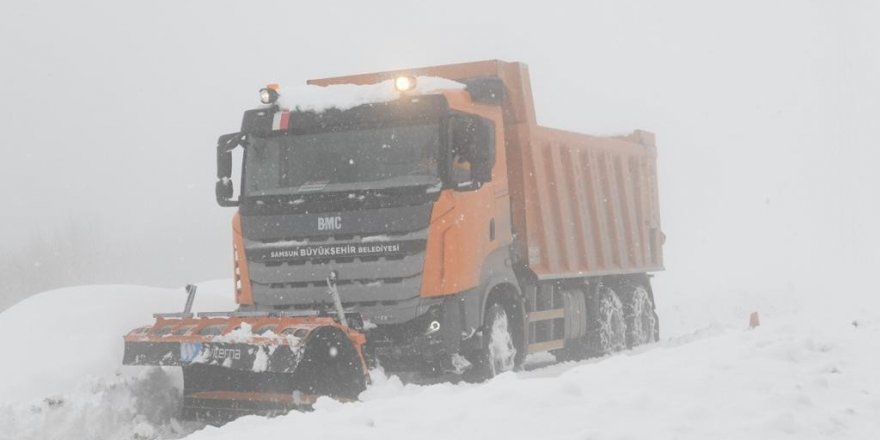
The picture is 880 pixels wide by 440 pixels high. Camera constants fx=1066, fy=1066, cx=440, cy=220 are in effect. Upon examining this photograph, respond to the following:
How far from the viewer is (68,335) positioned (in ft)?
30.3

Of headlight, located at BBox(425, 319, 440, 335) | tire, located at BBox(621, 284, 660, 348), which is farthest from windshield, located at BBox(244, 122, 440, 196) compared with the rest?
tire, located at BBox(621, 284, 660, 348)

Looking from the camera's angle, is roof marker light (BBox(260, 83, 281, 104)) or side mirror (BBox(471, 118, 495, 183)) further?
roof marker light (BBox(260, 83, 281, 104))

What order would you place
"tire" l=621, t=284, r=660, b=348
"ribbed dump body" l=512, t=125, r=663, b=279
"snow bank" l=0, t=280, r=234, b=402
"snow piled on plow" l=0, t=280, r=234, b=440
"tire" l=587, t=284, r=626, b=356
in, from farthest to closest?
"tire" l=621, t=284, r=660, b=348 → "tire" l=587, t=284, r=626, b=356 → "ribbed dump body" l=512, t=125, r=663, b=279 → "snow bank" l=0, t=280, r=234, b=402 → "snow piled on plow" l=0, t=280, r=234, b=440

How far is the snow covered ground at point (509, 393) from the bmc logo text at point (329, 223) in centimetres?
130

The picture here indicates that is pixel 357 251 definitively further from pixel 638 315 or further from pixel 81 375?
pixel 638 315

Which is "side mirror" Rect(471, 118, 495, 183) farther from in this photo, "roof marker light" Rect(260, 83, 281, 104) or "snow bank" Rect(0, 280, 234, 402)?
"snow bank" Rect(0, 280, 234, 402)

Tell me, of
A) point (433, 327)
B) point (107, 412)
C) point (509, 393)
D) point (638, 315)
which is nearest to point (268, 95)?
point (433, 327)

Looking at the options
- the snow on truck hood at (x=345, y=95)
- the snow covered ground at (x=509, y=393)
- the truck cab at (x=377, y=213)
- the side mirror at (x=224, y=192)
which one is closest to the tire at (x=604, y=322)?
the snow covered ground at (x=509, y=393)

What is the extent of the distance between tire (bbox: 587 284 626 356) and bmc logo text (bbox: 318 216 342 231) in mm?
5167

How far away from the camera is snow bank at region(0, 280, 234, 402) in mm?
8430

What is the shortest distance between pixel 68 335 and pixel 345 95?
318 centimetres

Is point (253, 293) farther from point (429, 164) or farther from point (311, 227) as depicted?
point (429, 164)

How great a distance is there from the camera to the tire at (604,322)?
13253mm

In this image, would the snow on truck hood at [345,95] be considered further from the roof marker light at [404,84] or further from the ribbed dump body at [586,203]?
the ribbed dump body at [586,203]
